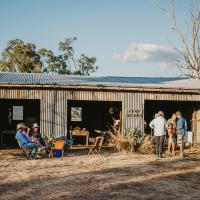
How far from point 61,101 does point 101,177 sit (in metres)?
6.69

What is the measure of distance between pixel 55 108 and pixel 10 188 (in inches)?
300

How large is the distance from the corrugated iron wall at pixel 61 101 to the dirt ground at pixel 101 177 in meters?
2.47

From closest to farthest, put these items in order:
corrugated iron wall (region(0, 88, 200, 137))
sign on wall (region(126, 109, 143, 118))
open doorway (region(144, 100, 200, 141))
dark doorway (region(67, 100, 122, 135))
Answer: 1. corrugated iron wall (region(0, 88, 200, 137))
2. sign on wall (region(126, 109, 143, 118))
3. open doorway (region(144, 100, 200, 141))
4. dark doorway (region(67, 100, 122, 135))

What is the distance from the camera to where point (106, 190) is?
7.95 metres

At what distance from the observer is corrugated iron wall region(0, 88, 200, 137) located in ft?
50.3

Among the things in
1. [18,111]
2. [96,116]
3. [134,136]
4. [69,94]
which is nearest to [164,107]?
[96,116]

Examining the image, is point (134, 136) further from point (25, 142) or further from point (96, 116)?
point (96, 116)

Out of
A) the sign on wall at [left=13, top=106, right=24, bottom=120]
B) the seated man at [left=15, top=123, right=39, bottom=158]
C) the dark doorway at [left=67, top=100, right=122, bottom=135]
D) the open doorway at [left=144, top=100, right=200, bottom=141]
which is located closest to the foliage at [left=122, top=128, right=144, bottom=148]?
the seated man at [left=15, top=123, right=39, bottom=158]

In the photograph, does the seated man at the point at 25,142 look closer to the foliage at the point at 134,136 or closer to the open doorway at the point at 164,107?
the foliage at the point at 134,136

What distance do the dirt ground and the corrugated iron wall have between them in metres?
2.47

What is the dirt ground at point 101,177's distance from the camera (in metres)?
7.64

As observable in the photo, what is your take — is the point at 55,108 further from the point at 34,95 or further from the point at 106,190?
the point at 106,190

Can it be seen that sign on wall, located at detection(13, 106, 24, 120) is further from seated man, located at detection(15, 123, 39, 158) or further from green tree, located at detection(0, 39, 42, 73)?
green tree, located at detection(0, 39, 42, 73)

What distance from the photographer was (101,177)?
9.41m
